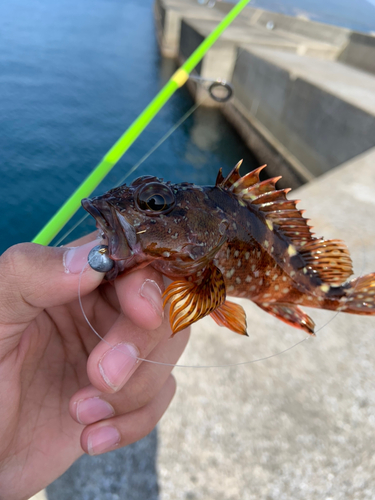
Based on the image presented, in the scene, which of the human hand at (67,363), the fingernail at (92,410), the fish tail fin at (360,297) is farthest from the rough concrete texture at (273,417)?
the fingernail at (92,410)

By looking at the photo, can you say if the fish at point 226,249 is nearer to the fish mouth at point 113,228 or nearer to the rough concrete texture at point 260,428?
the fish mouth at point 113,228

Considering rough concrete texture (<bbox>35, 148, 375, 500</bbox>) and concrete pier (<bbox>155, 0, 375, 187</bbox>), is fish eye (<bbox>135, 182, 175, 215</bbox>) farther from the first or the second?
concrete pier (<bbox>155, 0, 375, 187</bbox>)

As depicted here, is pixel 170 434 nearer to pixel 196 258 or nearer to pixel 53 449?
pixel 53 449

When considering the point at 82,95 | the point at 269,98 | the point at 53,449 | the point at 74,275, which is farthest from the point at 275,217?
the point at 269,98

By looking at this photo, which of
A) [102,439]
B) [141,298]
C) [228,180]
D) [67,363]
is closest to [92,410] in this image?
[102,439]

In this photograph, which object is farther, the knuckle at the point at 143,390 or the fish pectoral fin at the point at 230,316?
the knuckle at the point at 143,390

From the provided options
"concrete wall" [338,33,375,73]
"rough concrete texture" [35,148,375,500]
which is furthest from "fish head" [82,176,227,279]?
"concrete wall" [338,33,375,73]

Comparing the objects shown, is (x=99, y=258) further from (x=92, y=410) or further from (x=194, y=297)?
(x=92, y=410)
